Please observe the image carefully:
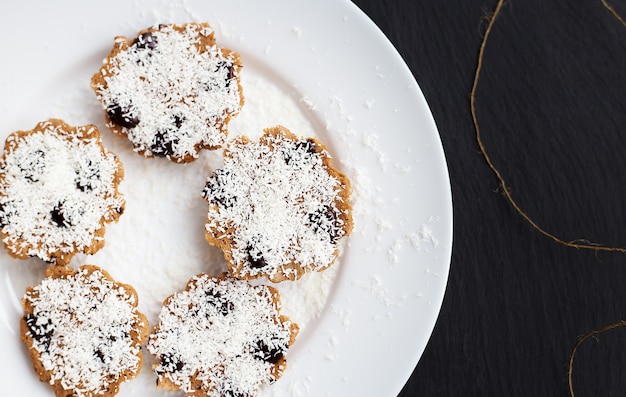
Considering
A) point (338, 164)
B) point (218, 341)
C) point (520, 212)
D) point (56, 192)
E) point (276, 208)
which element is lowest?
point (218, 341)

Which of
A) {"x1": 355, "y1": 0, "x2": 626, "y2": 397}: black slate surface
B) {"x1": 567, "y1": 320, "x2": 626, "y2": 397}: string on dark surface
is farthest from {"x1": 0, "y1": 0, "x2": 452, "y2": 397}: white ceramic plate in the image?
{"x1": 567, "y1": 320, "x2": 626, "y2": 397}: string on dark surface

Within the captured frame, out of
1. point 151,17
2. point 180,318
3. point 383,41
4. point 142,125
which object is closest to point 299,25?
point 383,41

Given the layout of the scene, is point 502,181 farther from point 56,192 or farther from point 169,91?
point 56,192

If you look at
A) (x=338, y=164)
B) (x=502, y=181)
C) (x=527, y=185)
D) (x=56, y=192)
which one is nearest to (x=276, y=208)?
(x=338, y=164)

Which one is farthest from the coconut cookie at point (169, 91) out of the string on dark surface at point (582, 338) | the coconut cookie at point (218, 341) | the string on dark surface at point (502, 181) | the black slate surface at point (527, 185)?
the string on dark surface at point (582, 338)

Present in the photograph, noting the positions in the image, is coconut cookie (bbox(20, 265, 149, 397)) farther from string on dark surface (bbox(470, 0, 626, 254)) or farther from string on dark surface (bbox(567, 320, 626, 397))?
string on dark surface (bbox(567, 320, 626, 397))

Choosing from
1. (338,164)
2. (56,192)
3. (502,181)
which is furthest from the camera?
(502,181)

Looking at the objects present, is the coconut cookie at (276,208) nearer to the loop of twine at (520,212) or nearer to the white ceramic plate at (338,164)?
the white ceramic plate at (338,164)
